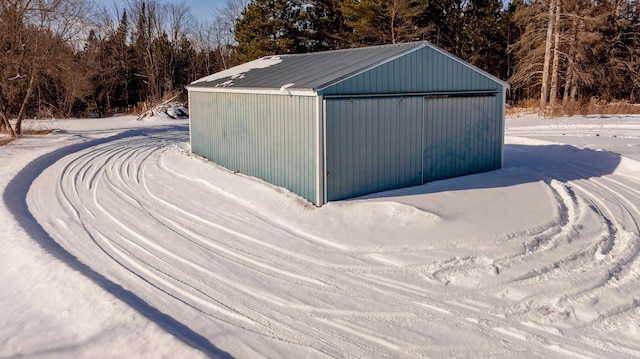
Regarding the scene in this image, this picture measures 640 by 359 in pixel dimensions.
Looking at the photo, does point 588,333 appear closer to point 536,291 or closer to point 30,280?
point 536,291

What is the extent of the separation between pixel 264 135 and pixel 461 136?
4175 mm

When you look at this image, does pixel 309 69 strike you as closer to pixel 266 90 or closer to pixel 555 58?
pixel 266 90

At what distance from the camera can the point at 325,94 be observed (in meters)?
9.20

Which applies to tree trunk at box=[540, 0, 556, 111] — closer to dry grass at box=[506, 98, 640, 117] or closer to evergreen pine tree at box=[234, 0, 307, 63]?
dry grass at box=[506, 98, 640, 117]

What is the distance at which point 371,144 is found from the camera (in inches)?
388

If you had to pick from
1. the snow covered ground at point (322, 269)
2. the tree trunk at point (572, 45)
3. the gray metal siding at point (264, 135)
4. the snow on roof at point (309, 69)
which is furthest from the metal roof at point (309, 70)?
the tree trunk at point (572, 45)

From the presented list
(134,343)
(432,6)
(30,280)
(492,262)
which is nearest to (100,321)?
(134,343)

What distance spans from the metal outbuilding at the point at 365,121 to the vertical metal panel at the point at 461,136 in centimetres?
2

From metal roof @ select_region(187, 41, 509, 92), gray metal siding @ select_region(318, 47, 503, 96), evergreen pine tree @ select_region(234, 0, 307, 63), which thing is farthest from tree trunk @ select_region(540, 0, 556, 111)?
gray metal siding @ select_region(318, 47, 503, 96)

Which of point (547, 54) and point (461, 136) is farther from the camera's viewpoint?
point (547, 54)

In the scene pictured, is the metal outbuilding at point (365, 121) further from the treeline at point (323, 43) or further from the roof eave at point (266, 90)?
the treeline at point (323, 43)

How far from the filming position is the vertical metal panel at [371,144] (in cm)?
944

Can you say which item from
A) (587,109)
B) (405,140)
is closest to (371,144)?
(405,140)

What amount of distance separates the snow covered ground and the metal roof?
212 centimetres
